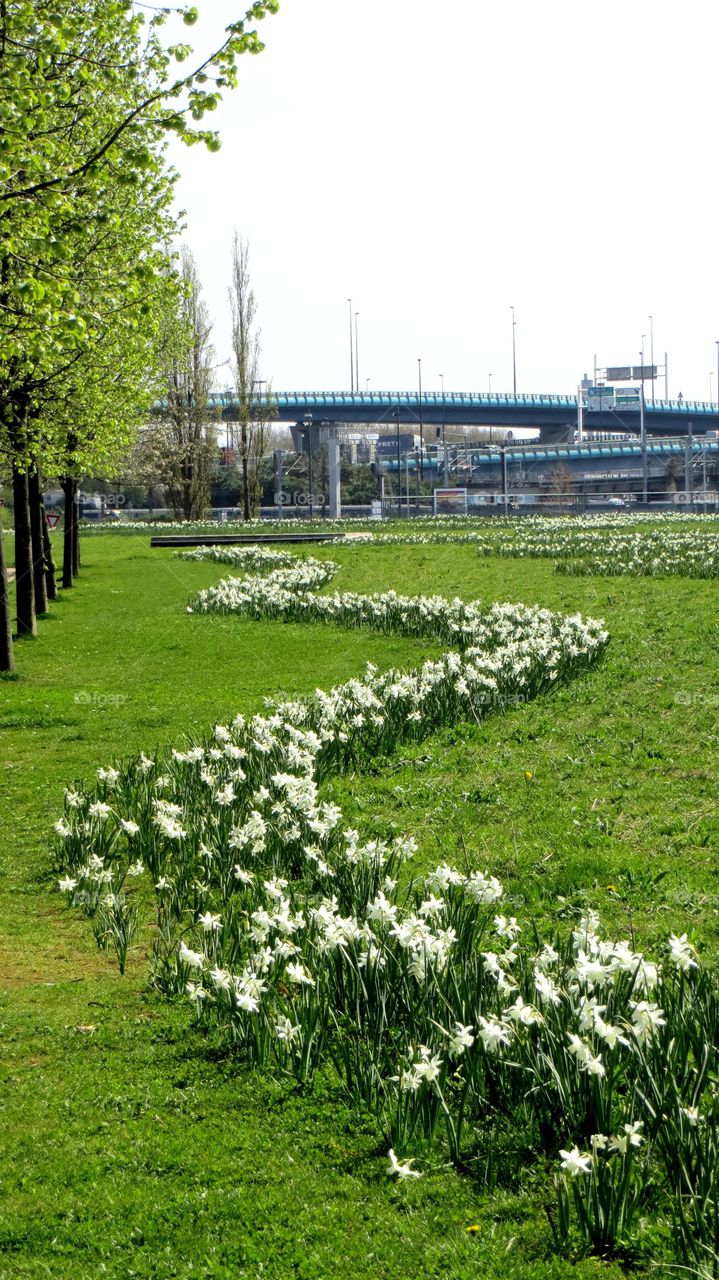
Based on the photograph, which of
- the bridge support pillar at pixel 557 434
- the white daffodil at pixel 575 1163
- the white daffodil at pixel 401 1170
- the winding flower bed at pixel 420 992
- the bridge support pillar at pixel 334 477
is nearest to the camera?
the white daffodil at pixel 575 1163

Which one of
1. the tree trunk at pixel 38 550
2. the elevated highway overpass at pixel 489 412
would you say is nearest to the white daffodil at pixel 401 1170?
the tree trunk at pixel 38 550

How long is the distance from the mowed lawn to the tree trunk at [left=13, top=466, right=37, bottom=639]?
105 inches

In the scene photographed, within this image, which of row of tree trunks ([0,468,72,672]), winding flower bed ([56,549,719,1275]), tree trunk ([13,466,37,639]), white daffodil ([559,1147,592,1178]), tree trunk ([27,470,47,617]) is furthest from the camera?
tree trunk ([27,470,47,617])

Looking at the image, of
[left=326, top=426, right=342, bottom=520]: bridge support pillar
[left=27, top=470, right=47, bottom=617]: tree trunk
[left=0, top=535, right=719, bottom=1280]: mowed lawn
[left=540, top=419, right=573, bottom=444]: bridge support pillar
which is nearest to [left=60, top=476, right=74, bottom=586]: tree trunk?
[left=27, top=470, right=47, bottom=617]: tree trunk

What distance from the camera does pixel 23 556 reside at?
60.6 feet

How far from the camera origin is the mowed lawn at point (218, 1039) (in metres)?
3.70

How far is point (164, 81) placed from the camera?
615 inches

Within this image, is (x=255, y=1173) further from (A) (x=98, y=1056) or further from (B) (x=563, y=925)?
(B) (x=563, y=925)

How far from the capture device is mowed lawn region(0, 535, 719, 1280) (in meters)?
3.70

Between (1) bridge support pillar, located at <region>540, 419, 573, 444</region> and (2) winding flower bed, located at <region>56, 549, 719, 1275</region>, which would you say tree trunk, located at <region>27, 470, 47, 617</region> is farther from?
(1) bridge support pillar, located at <region>540, 419, 573, 444</region>

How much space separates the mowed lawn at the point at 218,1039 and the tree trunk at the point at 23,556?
267 centimetres

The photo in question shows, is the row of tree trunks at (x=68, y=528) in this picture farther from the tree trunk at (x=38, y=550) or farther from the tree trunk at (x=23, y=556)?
the tree trunk at (x=23, y=556)

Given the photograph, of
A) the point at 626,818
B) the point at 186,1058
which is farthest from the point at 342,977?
the point at 626,818

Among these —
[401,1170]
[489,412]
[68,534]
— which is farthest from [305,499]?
[401,1170]
